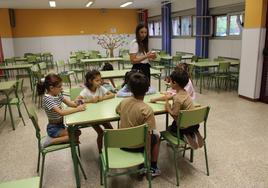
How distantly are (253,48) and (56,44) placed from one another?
1032cm

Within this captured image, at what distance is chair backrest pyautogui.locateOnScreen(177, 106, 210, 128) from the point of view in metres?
2.16

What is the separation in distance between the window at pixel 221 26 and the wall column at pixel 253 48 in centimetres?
246

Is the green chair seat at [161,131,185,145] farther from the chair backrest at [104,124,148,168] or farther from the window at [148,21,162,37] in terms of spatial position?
the window at [148,21,162,37]

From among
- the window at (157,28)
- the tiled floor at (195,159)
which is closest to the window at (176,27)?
the window at (157,28)

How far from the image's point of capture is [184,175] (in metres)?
2.54

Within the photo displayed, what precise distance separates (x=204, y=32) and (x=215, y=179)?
653 centimetres

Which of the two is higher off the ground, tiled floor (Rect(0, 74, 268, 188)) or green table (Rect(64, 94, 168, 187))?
green table (Rect(64, 94, 168, 187))

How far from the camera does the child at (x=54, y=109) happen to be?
7.72ft

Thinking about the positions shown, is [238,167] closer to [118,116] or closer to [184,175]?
[184,175]

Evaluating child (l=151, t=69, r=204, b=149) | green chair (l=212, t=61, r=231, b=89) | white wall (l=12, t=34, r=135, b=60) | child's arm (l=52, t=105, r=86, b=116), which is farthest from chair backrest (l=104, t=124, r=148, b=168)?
white wall (l=12, t=34, r=135, b=60)

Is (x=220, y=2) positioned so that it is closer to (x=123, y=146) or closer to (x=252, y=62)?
(x=252, y=62)

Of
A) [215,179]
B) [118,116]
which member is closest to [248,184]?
[215,179]

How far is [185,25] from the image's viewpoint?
968cm

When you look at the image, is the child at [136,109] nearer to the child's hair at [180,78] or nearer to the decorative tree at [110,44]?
the child's hair at [180,78]
